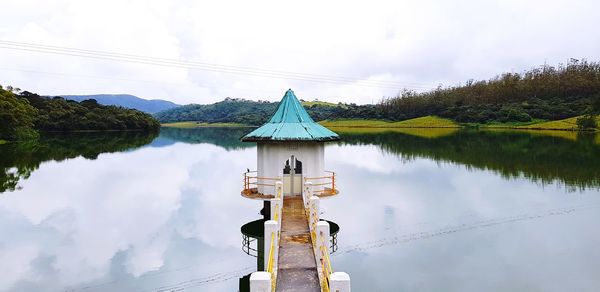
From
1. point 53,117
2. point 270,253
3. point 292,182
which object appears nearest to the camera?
point 270,253

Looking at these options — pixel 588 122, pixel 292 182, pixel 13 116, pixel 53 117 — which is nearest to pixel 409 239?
pixel 292 182

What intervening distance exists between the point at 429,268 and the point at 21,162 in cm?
4080

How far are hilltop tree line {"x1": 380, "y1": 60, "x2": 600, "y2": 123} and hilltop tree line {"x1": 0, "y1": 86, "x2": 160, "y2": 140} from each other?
63725 mm

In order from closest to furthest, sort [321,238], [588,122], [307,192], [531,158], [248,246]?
[321,238] → [307,192] → [248,246] → [531,158] → [588,122]

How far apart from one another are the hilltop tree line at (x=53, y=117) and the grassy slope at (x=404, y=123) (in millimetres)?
46512

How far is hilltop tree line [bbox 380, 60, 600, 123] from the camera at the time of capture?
89.1 meters

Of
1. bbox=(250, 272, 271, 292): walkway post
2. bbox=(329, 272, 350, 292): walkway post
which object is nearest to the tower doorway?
bbox=(250, 272, 271, 292): walkway post

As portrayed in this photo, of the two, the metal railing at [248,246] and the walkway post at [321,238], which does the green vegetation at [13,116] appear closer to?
the metal railing at [248,246]

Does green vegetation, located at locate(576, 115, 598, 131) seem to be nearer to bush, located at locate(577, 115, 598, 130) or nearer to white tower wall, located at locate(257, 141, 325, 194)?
bush, located at locate(577, 115, 598, 130)

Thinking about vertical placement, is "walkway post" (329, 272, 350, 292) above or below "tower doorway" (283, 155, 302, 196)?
below

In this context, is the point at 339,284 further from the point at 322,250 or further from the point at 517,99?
Answer: the point at 517,99

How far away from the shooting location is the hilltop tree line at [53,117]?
199 ft

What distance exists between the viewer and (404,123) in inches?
4557

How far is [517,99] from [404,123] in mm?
25545
